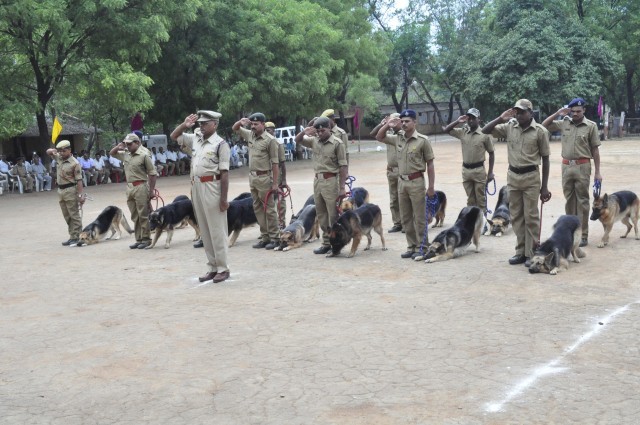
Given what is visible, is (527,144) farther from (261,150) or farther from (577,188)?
(261,150)

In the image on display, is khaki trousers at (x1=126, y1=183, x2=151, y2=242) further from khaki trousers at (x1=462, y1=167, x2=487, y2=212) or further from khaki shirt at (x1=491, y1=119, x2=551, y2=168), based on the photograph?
khaki shirt at (x1=491, y1=119, x2=551, y2=168)

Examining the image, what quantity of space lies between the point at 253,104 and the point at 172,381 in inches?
1021

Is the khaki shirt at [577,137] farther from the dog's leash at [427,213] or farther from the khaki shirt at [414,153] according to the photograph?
the dog's leash at [427,213]

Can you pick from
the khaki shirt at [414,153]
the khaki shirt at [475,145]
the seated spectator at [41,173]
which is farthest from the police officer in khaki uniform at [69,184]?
the seated spectator at [41,173]

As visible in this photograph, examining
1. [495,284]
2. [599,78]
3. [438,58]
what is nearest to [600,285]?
[495,284]

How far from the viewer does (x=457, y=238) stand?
10023 millimetres

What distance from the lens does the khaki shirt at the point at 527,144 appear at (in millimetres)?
9125

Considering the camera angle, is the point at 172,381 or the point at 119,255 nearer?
the point at 172,381

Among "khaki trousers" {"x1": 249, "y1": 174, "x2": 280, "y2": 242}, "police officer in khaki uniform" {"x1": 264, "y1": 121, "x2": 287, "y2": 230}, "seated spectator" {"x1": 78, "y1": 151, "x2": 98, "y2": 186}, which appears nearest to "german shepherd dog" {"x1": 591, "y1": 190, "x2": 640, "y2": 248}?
"police officer in khaki uniform" {"x1": 264, "y1": 121, "x2": 287, "y2": 230}

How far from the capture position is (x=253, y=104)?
101ft

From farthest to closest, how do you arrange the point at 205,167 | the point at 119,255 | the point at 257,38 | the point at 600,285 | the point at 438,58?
the point at 438,58, the point at 257,38, the point at 119,255, the point at 205,167, the point at 600,285

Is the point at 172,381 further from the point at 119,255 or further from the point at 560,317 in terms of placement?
the point at 119,255

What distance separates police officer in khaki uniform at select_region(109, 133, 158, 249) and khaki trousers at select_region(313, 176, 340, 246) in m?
3.12

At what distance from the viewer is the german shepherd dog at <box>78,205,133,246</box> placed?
1326cm
